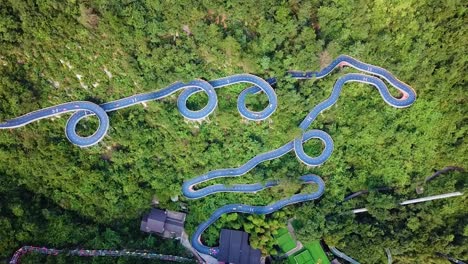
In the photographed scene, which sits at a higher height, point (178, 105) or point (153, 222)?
point (178, 105)

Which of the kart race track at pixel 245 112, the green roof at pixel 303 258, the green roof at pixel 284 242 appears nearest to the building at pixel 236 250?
the kart race track at pixel 245 112

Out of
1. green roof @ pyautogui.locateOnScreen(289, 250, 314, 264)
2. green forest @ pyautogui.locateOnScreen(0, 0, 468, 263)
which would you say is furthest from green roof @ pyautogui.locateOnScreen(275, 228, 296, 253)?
green forest @ pyautogui.locateOnScreen(0, 0, 468, 263)

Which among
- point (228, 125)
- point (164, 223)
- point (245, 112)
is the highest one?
point (245, 112)

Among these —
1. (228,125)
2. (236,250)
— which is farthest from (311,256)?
(228,125)

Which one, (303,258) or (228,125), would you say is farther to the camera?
(303,258)

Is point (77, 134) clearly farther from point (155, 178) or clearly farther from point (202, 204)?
point (202, 204)

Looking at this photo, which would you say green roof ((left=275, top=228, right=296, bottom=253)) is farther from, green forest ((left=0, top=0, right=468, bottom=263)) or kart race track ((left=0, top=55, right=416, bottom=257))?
kart race track ((left=0, top=55, right=416, bottom=257))

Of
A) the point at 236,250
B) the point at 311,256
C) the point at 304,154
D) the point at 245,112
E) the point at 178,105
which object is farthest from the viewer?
the point at 311,256

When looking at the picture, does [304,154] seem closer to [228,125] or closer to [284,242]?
[228,125]

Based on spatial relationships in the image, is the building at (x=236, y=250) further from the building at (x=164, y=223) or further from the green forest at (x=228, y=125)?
the building at (x=164, y=223)
